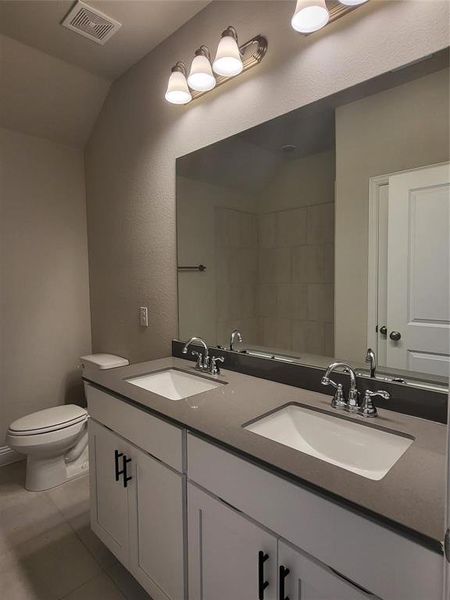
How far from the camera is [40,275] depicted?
2.50 metres

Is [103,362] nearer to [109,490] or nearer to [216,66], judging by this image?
[109,490]

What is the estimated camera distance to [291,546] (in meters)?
0.79

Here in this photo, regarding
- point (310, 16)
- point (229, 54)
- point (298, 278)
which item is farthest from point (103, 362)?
point (310, 16)

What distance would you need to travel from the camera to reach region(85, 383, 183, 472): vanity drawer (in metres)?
1.11

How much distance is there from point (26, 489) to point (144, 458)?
1391 mm

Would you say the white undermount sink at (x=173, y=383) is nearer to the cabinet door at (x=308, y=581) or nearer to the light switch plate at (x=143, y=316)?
the light switch plate at (x=143, y=316)

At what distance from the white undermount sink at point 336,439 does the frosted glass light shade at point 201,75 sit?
1.45 m

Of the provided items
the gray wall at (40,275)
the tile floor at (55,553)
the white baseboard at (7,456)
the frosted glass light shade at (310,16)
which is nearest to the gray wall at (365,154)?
the frosted glass light shade at (310,16)

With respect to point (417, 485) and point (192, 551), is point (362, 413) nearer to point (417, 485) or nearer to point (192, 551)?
point (417, 485)

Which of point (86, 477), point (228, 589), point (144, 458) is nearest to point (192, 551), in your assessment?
point (228, 589)

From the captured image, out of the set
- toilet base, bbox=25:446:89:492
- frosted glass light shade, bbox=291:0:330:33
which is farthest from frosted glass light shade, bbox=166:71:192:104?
toilet base, bbox=25:446:89:492

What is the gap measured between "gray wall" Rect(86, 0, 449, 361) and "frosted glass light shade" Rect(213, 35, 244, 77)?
0.24 feet

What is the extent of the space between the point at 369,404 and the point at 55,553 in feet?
5.30

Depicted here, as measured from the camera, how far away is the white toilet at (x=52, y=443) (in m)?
1.93
